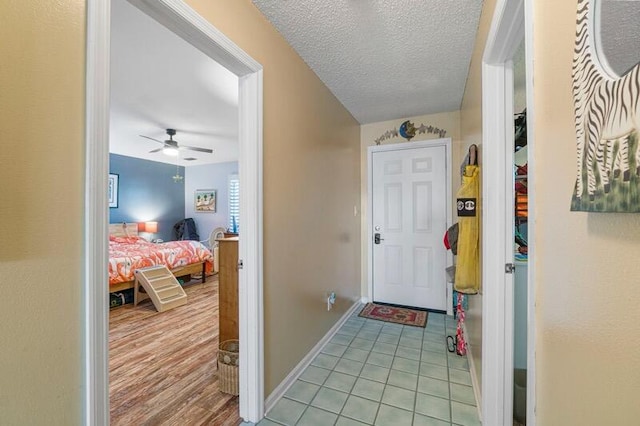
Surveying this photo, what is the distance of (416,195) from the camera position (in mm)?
3371

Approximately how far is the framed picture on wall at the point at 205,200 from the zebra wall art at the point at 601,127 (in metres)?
7.00

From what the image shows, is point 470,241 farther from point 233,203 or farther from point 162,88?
point 233,203

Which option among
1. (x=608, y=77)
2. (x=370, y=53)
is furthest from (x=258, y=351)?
(x=370, y=53)

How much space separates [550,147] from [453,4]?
135 cm

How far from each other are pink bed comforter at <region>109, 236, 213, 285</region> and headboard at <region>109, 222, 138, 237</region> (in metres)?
0.56

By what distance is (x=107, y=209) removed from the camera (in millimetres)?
892

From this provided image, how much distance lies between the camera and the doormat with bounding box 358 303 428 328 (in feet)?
9.83

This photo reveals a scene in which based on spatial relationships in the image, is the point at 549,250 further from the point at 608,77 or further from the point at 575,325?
the point at 608,77

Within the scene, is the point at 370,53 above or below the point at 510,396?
above

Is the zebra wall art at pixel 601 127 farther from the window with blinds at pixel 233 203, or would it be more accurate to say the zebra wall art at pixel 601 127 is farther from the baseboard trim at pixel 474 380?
the window with blinds at pixel 233 203

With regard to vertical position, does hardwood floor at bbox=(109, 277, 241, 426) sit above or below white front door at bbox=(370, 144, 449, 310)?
below

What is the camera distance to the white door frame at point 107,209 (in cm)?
84

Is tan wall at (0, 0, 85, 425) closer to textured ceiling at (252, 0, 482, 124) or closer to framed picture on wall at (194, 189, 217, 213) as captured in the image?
textured ceiling at (252, 0, 482, 124)

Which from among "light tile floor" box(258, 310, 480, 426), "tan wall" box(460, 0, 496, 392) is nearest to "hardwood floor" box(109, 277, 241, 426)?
"light tile floor" box(258, 310, 480, 426)
